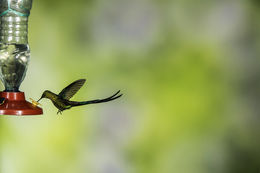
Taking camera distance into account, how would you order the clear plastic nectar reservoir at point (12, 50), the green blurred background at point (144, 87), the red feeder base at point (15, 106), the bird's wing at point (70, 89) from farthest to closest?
the green blurred background at point (144, 87) → the clear plastic nectar reservoir at point (12, 50) → the bird's wing at point (70, 89) → the red feeder base at point (15, 106)

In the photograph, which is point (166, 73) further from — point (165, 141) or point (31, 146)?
point (31, 146)

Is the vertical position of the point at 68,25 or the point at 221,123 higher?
the point at 68,25

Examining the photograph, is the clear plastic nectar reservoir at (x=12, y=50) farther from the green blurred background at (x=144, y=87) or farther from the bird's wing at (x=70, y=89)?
the green blurred background at (x=144, y=87)

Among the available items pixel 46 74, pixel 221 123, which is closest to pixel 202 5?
pixel 221 123

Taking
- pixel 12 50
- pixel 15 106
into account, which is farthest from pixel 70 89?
pixel 12 50

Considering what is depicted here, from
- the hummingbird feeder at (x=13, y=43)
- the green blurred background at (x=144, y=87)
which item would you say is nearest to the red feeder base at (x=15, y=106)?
the hummingbird feeder at (x=13, y=43)

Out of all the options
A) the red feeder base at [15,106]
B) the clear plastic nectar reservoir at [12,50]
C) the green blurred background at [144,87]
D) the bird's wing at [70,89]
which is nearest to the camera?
the red feeder base at [15,106]
